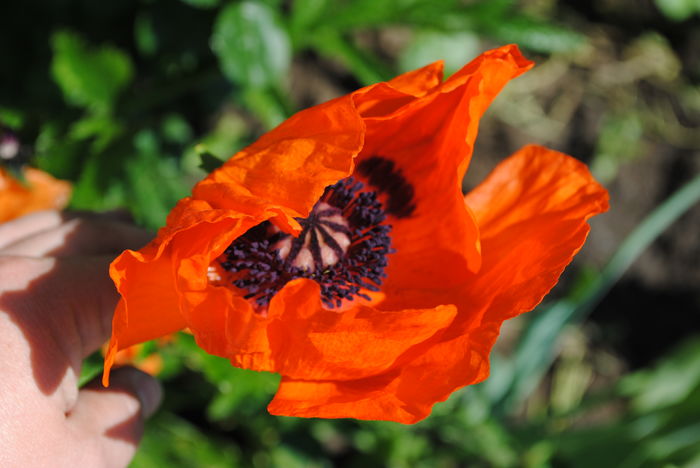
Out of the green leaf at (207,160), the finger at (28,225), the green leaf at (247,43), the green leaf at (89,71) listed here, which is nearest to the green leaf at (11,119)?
the green leaf at (89,71)

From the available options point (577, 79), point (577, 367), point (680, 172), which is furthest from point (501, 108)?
point (577, 367)

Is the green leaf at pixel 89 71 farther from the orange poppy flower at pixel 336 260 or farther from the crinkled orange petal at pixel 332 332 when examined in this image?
the crinkled orange petal at pixel 332 332

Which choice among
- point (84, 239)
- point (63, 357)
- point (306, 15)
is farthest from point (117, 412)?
point (306, 15)

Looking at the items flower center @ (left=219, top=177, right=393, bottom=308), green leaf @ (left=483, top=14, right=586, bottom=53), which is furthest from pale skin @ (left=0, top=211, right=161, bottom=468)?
green leaf @ (left=483, top=14, right=586, bottom=53)

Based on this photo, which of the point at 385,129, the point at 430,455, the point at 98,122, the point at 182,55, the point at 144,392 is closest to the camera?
the point at 385,129

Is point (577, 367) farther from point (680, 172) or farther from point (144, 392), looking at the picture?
point (144, 392)

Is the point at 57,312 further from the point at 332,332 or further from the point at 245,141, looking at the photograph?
the point at 245,141
